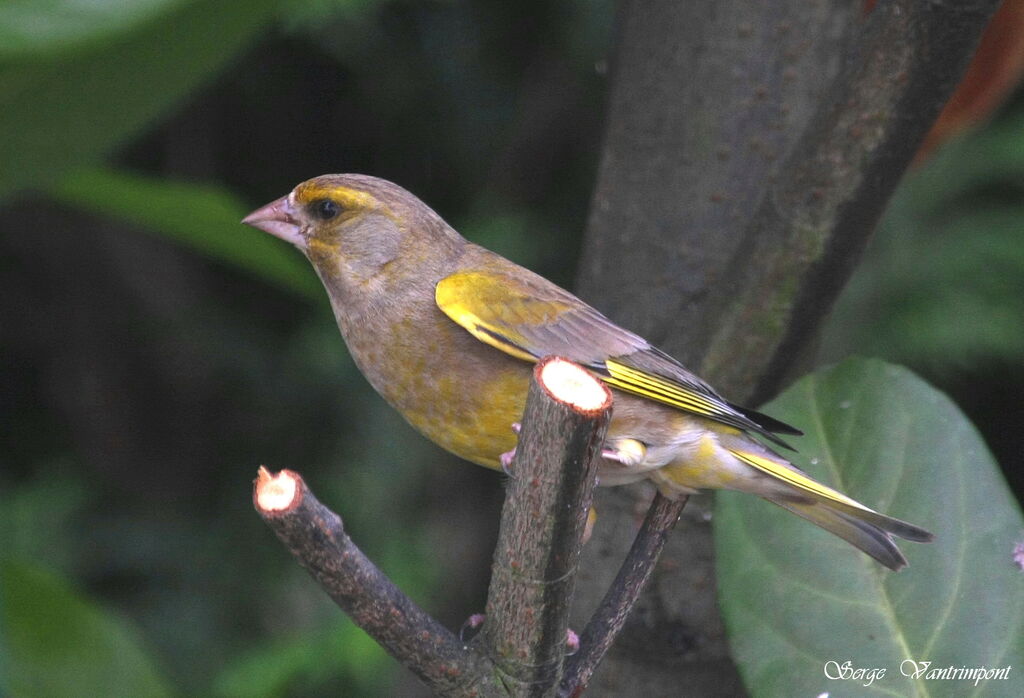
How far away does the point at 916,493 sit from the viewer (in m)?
2.11

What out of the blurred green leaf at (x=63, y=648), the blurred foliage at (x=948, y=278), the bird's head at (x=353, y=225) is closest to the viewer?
the bird's head at (x=353, y=225)

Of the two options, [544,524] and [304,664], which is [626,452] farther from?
[304,664]

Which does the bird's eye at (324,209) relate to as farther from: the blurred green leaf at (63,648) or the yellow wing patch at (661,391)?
the blurred green leaf at (63,648)

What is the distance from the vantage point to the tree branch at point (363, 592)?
60.1 inches

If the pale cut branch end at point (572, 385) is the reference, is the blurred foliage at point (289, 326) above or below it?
below

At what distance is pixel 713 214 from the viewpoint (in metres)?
2.46

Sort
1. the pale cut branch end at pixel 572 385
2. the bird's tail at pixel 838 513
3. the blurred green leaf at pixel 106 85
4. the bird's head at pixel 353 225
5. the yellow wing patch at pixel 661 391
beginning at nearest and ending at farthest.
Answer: the pale cut branch end at pixel 572 385
the bird's tail at pixel 838 513
the yellow wing patch at pixel 661 391
the bird's head at pixel 353 225
the blurred green leaf at pixel 106 85

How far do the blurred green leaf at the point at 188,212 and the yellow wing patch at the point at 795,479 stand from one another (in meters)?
1.45

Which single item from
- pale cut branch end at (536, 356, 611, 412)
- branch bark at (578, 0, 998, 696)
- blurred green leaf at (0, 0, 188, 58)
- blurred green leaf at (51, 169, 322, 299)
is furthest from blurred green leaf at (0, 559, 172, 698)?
pale cut branch end at (536, 356, 611, 412)

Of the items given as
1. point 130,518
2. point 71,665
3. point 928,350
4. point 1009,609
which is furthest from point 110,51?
A: point 928,350

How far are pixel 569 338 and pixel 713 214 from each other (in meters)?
0.54

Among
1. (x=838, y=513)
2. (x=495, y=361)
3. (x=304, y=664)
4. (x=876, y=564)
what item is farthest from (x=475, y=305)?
(x=304, y=664)

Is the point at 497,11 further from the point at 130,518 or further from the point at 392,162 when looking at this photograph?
the point at 130,518

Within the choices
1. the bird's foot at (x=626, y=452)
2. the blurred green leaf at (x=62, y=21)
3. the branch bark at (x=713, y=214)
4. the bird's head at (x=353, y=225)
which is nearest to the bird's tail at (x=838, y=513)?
the bird's foot at (x=626, y=452)
